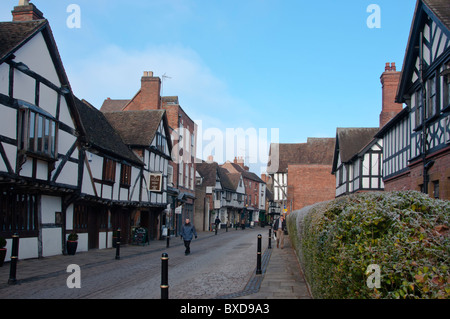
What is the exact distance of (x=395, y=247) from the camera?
361 cm

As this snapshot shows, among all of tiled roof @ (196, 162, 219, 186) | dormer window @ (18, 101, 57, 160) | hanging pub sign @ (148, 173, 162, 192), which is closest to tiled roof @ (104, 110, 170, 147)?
hanging pub sign @ (148, 173, 162, 192)

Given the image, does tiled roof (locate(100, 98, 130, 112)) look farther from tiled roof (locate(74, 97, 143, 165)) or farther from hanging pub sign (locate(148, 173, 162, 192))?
tiled roof (locate(74, 97, 143, 165))

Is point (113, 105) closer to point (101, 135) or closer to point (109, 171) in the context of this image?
point (101, 135)

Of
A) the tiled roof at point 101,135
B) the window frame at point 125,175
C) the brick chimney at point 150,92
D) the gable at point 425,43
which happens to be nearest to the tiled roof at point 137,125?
the tiled roof at point 101,135

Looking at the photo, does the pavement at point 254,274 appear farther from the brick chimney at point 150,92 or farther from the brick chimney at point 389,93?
the brick chimney at point 389,93

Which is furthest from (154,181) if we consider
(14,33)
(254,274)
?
(254,274)

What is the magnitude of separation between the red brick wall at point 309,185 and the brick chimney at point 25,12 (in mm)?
35777

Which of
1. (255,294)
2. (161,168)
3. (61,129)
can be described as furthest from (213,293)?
(161,168)

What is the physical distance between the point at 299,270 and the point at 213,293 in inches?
185

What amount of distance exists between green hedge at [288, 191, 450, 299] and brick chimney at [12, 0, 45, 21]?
57.7 ft

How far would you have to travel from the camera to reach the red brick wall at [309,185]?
161ft

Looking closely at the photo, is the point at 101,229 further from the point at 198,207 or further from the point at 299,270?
the point at 198,207

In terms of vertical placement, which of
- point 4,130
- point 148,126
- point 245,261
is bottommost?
point 245,261

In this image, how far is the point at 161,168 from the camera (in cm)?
3045
